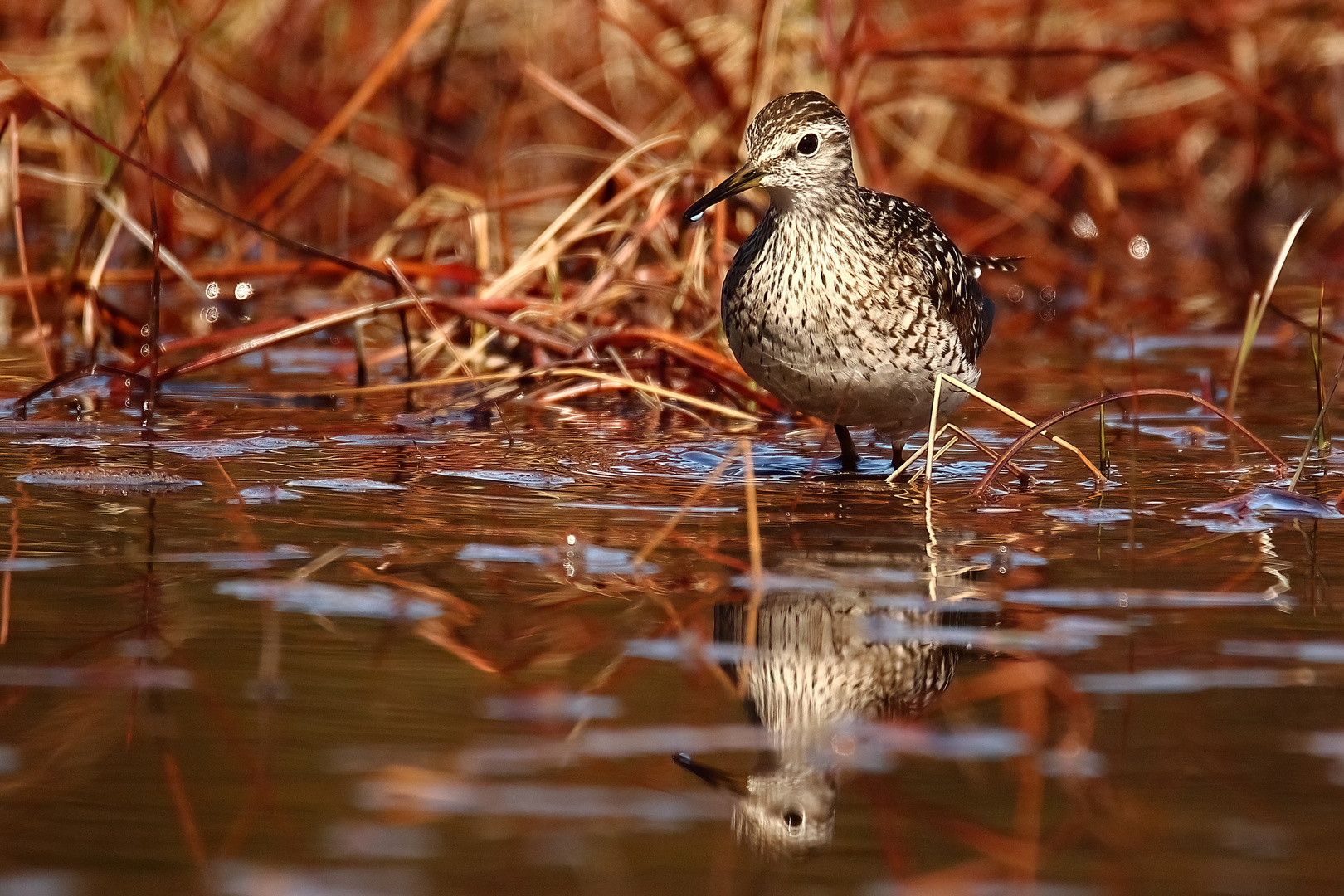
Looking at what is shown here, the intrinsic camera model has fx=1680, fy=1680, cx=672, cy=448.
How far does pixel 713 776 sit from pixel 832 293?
2.50 m

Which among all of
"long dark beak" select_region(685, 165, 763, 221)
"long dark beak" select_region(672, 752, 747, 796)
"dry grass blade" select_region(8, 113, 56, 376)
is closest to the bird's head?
"long dark beak" select_region(685, 165, 763, 221)

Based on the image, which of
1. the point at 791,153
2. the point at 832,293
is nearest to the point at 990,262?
the point at 791,153

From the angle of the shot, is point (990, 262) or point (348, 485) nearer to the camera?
point (348, 485)

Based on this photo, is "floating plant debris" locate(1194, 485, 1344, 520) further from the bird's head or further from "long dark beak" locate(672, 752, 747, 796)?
"long dark beak" locate(672, 752, 747, 796)

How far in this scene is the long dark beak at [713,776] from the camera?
258 cm

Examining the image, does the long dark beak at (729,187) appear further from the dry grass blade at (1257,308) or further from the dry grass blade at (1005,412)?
the dry grass blade at (1257,308)

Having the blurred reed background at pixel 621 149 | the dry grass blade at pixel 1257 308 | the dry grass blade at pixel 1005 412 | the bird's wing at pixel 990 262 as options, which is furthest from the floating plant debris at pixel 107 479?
the dry grass blade at pixel 1257 308

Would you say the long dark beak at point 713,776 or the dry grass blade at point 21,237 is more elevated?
the dry grass blade at point 21,237

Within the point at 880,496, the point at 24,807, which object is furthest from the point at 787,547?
the point at 24,807

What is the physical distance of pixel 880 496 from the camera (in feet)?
15.5

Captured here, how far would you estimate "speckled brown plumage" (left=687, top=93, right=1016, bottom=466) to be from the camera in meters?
4.88

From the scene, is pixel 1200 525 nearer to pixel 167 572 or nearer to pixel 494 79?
pixel 167 572

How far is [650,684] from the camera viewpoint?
9.73 ft

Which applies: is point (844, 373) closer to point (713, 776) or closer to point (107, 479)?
point (107, 479)
